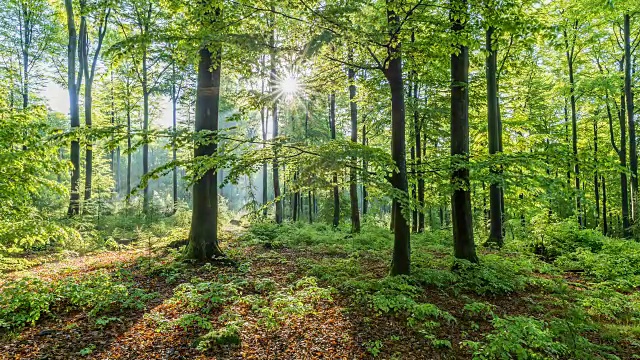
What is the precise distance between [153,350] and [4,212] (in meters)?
3.98

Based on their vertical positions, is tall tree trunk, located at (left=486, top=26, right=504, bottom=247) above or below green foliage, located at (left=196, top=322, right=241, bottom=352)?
above

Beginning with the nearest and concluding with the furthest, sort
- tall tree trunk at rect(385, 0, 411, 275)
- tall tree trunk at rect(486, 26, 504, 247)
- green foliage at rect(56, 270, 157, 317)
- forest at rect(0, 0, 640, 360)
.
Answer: forest at rect(0, 0, 640, 360) → green foliage at rect(56, 270, 157, 317) → tall tree trunk at rect(385, 0, 411, 275) → tall tree trunk at rect(486, 26, 504, 247)

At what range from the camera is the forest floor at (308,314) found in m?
4.34

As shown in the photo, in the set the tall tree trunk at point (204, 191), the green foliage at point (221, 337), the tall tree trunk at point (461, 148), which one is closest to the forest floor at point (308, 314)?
the green foliage at point (221, 337)

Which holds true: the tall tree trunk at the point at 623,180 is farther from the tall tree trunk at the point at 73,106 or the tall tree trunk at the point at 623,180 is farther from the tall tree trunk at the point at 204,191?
the tall tree trunk at the point at 73,106

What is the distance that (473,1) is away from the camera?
4.36 metres

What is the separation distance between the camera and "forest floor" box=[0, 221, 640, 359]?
14.3 ft

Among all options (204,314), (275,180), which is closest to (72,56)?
(275,180)

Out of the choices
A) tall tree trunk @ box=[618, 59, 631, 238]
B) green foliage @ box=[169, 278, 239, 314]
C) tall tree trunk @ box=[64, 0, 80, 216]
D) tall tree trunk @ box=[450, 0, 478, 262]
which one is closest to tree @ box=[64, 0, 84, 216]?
tall tree trunk @ box=[64, 0, 80, 216]

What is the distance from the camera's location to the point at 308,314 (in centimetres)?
555

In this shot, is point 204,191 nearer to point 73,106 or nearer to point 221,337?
point 221,337

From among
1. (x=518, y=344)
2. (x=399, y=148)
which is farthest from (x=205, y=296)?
(x=518, y=344)

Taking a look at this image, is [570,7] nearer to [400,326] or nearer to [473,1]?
[473,1]

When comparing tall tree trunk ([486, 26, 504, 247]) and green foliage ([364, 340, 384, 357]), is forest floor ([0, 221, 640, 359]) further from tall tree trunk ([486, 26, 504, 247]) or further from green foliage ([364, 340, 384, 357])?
tall tree trunk ([486, 26, 504, 247])
